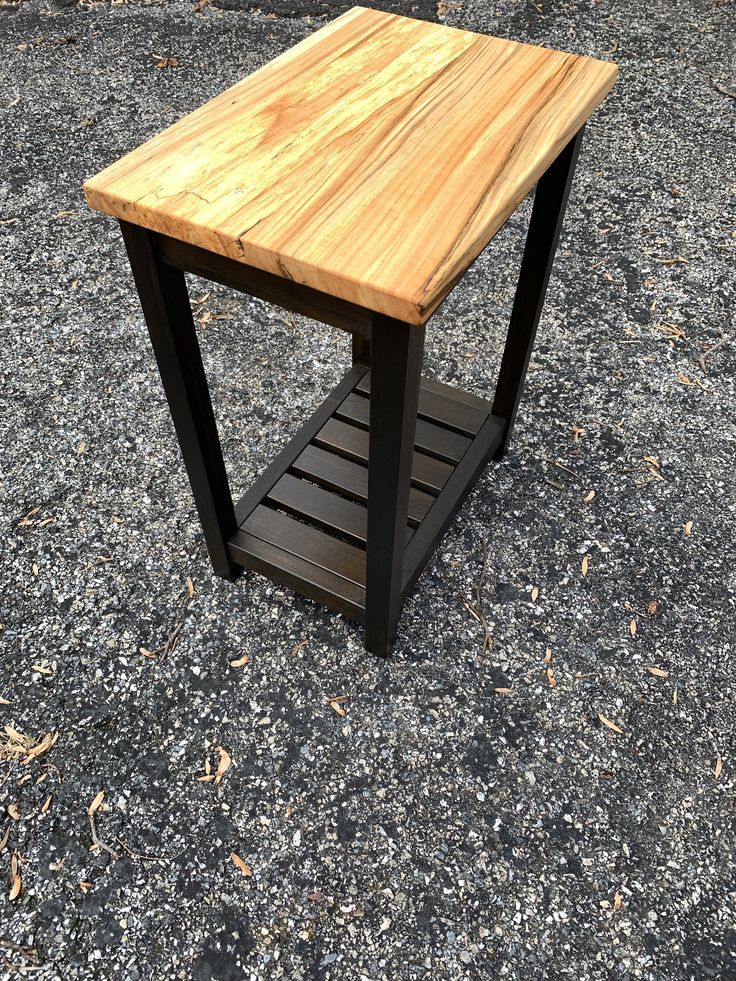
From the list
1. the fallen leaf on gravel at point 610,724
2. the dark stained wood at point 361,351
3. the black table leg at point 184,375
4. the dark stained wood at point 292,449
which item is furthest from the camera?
the dark stained wood at point 361,351

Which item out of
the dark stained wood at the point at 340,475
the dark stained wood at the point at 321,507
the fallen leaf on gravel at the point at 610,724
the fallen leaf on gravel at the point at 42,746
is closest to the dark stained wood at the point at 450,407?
the dark stained wood at the point at 340,475

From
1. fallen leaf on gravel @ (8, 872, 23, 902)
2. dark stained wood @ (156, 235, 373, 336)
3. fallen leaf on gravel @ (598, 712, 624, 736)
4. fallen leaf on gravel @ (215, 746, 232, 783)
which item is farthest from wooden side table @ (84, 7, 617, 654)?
fallen leaf on gravel @ (8, 872, 23, 902)

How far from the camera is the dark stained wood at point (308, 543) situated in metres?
1.76

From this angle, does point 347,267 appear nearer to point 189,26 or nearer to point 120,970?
point 120,970

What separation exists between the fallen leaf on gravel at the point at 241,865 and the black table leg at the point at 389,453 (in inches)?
21.3

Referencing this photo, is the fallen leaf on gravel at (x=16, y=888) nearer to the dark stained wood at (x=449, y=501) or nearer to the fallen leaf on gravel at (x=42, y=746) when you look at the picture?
the fallen leaf on gravel at (x=42, y=746)

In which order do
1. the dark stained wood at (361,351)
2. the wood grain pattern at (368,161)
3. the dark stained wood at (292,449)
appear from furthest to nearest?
the dark stained wood at (361,351)
the dark stained wood at (292,449)
the wood grain pattern at (368,161)

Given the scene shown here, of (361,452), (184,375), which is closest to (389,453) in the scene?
(184,375)

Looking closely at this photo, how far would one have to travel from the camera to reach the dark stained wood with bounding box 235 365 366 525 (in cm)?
186

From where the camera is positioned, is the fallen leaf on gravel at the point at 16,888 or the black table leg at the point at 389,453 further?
the fallen leaf on gravel at the point at 16,888

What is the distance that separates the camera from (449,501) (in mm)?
1855

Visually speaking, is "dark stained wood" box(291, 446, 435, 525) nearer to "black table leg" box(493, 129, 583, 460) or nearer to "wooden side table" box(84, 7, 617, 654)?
"wooden side table" box(84, 7, 617, 654)

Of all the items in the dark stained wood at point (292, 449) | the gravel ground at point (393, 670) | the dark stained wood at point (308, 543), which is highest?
the dark stained wood at point (292, 449)

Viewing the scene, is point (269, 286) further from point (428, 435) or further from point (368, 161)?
point (428, 435)
